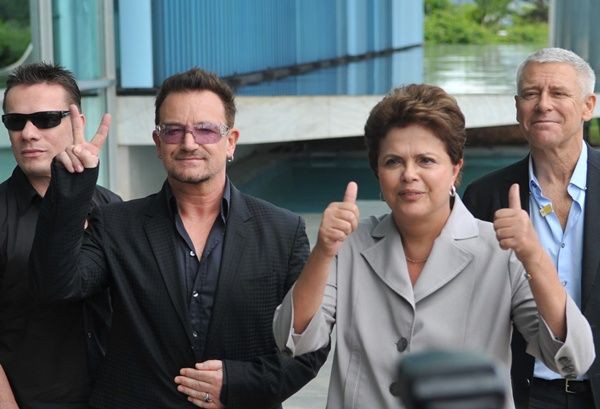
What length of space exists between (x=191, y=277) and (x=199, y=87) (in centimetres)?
51

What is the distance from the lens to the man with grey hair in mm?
3287

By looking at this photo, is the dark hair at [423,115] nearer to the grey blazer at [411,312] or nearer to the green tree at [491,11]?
the grey blazer at [411,312]

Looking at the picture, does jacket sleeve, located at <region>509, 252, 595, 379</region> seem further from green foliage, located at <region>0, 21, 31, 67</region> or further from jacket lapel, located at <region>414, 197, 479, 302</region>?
green foliage, located at <region>0, 21, 31, 67</region>

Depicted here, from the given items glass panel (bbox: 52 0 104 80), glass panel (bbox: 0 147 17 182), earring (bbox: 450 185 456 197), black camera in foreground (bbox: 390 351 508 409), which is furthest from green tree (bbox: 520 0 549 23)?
black camera in foreground (bbox: 390 351 508 409)

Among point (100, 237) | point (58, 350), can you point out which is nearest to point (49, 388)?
point (58, 350)

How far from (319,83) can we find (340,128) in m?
5.62

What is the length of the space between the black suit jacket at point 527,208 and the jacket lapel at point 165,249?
1035mm

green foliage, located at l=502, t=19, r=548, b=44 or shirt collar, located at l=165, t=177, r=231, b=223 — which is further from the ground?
green foliage, located at l=502, t=19, r=548, b=44

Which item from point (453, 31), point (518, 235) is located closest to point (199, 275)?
point (518, 235)

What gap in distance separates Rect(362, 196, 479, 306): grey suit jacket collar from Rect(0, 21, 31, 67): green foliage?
585 cm

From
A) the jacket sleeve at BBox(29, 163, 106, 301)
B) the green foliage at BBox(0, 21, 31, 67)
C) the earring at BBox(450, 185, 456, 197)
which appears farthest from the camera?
the green foliage at BBox(0, 21, 31, 67)

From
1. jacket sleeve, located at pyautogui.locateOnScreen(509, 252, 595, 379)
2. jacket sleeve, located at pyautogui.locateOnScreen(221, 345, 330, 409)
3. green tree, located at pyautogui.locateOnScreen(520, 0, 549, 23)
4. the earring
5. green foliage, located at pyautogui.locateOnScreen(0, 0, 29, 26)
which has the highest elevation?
green tree, located at pyautogui.locateOnScreen(520, 0, 549, 23)

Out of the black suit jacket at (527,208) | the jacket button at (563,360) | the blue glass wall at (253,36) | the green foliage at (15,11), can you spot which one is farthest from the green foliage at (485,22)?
the jacket button at (563,360)

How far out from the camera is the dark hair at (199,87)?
3023 millimetres
